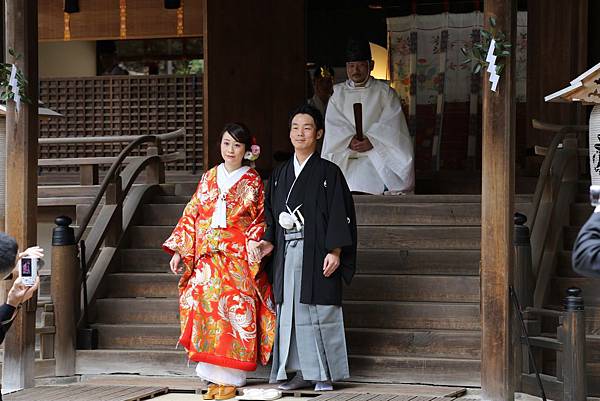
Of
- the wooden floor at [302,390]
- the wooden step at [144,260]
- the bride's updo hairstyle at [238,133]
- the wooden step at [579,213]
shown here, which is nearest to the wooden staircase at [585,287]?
the wooden step at [579,213]

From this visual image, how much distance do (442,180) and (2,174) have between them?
4.85 m

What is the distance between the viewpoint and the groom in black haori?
767cm

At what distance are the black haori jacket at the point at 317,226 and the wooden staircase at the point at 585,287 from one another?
167 cm

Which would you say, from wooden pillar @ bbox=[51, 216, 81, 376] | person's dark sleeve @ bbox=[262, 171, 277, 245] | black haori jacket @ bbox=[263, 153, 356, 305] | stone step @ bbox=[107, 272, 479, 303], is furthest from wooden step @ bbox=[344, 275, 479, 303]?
wooden pillar @ bbox=[51, 216, 81, 376]

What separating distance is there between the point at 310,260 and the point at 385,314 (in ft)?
3.14

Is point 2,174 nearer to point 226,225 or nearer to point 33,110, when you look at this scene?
point 33,110

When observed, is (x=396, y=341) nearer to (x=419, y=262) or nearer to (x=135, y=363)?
(x=419, y=262)

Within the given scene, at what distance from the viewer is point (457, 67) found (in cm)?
1389

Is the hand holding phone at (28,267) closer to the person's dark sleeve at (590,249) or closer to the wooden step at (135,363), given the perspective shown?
the person's dark sleeve at (590,249)

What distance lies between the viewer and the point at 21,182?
7902 millimetres

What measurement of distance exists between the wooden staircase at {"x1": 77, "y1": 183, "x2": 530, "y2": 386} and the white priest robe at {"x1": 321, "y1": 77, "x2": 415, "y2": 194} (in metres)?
0.35

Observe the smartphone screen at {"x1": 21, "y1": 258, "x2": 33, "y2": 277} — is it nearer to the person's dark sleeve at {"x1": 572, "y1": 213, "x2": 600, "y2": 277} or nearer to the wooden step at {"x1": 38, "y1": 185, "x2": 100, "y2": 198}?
the person's dark sleeve at {"x1": 572, "y1": 213, "x2": 600, "y2": 277}

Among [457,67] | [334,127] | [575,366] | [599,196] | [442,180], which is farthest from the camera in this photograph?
[457,67]

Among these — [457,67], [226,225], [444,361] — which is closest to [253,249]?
[226,225]
